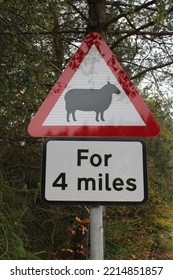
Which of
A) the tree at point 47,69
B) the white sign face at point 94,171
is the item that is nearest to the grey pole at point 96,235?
the white sign face at point 94,171

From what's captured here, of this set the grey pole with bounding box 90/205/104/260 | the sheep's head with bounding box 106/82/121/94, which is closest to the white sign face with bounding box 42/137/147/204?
the grey pole with bounding box 90/205/104/260

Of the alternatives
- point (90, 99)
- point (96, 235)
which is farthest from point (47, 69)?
point (96, 235)

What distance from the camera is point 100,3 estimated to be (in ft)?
9.89

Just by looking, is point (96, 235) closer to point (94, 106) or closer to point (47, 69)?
point (94, 106)

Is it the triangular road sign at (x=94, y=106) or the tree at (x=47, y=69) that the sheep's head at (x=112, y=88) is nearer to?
the triangular road sign at (x=94, y=106)

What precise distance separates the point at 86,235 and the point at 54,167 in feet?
9.62

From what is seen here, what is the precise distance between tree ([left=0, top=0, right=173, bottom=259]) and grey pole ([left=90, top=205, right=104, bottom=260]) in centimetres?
164

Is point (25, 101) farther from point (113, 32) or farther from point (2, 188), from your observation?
point (113, 32)

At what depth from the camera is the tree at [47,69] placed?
10.4 ft

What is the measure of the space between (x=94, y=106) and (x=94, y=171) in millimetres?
305

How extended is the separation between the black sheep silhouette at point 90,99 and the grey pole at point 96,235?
1.35 ft

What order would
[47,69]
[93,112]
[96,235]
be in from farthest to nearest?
[47,69], [93,112], [96,235]

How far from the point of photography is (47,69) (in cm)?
326

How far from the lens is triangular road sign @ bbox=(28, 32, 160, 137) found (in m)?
1.63
